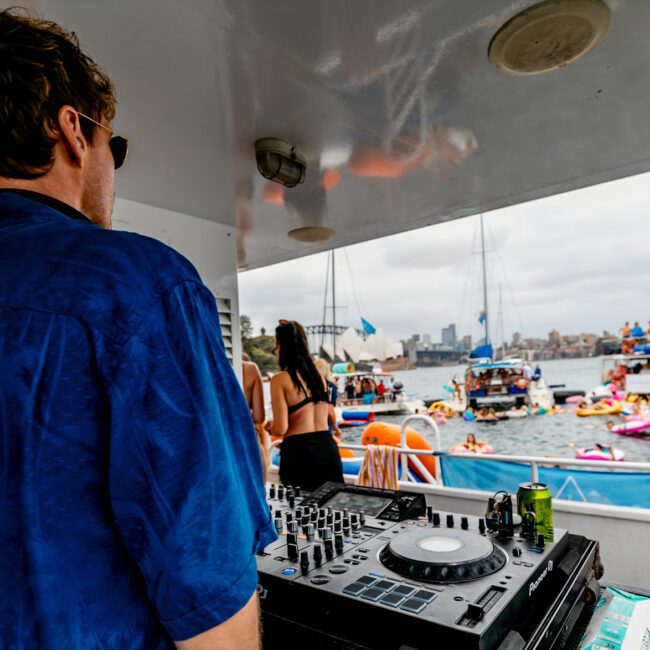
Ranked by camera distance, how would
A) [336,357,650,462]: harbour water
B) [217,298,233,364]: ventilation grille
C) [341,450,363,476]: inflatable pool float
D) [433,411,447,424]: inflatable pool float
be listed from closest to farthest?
[217,298,233,364]: ventilation grille, [341,450,363,476]: inflatable pool float, [336,357,650,462]: harbour water, [433,411,447,424]: inflatable pool float

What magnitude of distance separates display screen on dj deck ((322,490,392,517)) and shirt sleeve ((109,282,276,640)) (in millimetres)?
1142

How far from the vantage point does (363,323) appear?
3412cm

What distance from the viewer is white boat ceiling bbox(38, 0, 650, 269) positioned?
4.23ft

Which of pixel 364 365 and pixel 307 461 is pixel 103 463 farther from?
pixel 364 365

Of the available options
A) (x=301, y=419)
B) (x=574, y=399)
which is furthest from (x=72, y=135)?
(x=574, y=399)

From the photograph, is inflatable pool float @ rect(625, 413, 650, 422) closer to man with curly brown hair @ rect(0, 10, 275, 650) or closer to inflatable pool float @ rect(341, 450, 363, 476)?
inflatable pool float @ rect(341, 450, 363, 476)

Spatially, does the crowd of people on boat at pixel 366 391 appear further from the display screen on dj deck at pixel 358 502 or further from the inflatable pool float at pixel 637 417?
the display screen on dj deck at pixel 358 502

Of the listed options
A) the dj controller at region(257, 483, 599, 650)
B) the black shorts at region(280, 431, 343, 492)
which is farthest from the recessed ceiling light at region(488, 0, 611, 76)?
the black shorts at region(280, 431, 343, 492)

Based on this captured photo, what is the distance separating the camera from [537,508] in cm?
134

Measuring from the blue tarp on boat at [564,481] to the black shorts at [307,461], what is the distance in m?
0.81

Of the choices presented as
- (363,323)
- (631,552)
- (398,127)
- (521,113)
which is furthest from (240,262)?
(363,323)

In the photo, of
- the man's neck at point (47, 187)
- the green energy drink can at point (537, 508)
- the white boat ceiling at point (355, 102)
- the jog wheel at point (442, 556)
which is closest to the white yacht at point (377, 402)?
the white boat ceiling at point (355, 102)

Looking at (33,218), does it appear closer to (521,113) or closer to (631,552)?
(521,113)

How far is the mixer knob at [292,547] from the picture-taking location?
1279mm
